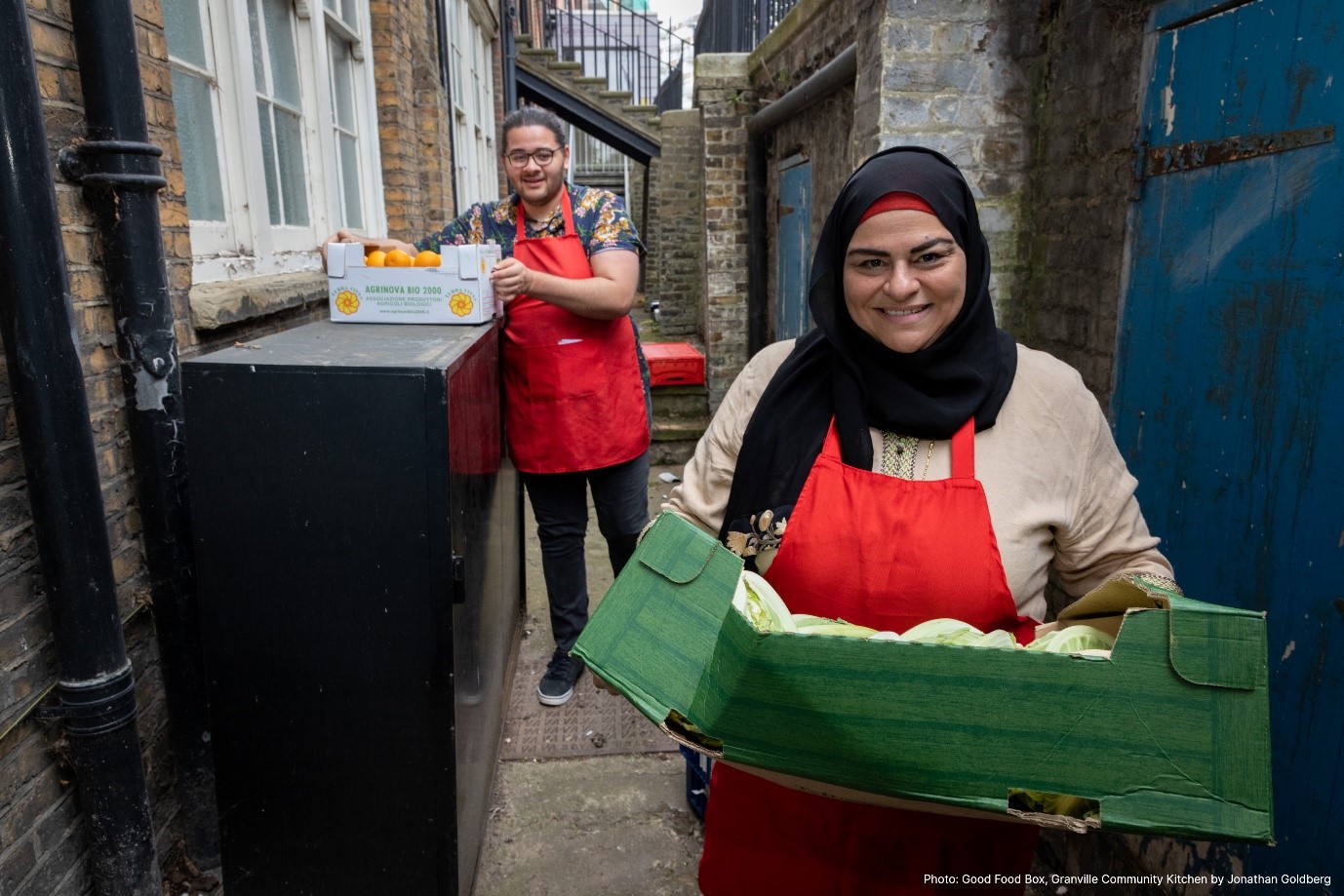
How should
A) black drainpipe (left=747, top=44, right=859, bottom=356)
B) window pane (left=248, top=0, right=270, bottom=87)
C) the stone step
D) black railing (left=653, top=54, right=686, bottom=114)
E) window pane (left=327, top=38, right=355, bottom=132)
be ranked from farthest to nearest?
black railing (left=653, top=54, right=686, bottom=114), the stone step, black drainpipe (left=747, top=44, right=859, bottom=356), window pane (left=327, top=38, right=355, bottom=132), window pane (left=248, top=0, right=270, bottom=87)

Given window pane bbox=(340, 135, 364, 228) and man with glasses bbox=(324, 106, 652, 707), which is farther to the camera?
window pane bbox=(340, 135, 364, 228)

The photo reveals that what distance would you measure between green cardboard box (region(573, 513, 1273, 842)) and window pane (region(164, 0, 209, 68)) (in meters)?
2.85

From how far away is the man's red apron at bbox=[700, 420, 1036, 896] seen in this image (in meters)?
1.42

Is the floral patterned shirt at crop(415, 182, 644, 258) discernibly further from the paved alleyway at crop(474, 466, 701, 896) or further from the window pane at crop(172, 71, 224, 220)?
the paved alleyway at crop(474, 466, 701, 896)

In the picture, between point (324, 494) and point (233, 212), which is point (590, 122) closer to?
point (233, 212)

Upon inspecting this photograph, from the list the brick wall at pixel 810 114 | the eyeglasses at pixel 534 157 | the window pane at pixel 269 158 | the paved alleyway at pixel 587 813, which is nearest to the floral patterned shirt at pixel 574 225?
the eyeglasses at pixel 534 157

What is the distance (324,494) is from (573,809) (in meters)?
1.67

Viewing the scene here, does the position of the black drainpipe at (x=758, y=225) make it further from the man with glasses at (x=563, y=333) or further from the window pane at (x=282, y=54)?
the man with glasses at (x=563, y=333)

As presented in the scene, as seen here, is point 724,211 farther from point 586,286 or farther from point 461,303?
point 461,303

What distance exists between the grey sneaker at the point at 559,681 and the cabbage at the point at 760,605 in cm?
236

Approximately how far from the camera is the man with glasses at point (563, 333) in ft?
9.50

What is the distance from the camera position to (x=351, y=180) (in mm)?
4855

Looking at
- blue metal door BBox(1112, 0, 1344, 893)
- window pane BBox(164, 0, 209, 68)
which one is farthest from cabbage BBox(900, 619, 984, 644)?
window pane BBox(164, 0, 209, 68)

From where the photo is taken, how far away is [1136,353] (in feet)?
8.52
